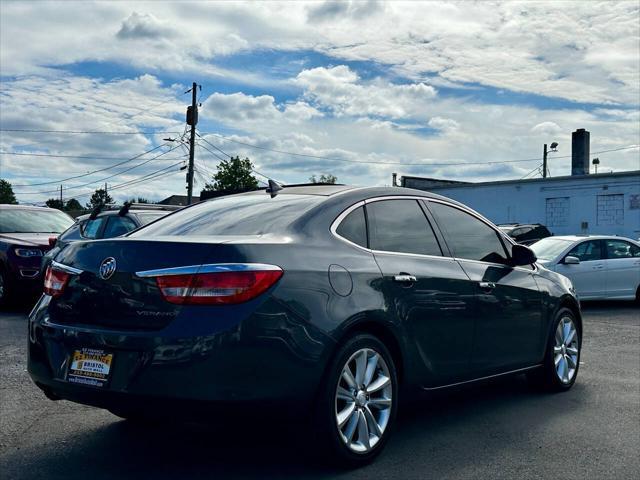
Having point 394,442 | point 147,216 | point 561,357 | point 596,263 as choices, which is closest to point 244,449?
point 394,442

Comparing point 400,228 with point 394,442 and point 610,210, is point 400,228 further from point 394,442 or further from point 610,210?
point 610,210

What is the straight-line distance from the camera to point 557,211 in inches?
1465

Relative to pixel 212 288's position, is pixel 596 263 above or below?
below

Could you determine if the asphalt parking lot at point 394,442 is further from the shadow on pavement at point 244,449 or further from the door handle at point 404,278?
the door handle at point 404,278

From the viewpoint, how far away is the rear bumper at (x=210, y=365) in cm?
389

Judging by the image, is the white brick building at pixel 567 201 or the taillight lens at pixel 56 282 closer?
the taillight lens at pixel 56 282

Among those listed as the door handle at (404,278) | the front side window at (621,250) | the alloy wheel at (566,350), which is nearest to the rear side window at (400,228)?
the door handle at (404,278)

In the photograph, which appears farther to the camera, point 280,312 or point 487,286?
point 487,286

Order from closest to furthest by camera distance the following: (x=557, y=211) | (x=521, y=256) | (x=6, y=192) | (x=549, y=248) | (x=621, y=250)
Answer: (x=521, y=256) → (x=549, y=248) → (x=621, y=250) → (x=557, y=211) → (x=6, y=192)

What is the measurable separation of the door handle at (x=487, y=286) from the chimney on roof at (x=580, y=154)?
4310 centimetres

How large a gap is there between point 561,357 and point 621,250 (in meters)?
8.72

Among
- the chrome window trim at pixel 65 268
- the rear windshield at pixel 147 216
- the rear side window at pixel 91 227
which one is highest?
the rear windshield at pixel 147 216

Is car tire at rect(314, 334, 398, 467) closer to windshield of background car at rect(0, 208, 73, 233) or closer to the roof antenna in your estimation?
the roof antenna

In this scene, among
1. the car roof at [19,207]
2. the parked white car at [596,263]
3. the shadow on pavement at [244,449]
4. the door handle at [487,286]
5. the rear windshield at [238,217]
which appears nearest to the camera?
the shadow on pavement at [244,449]
